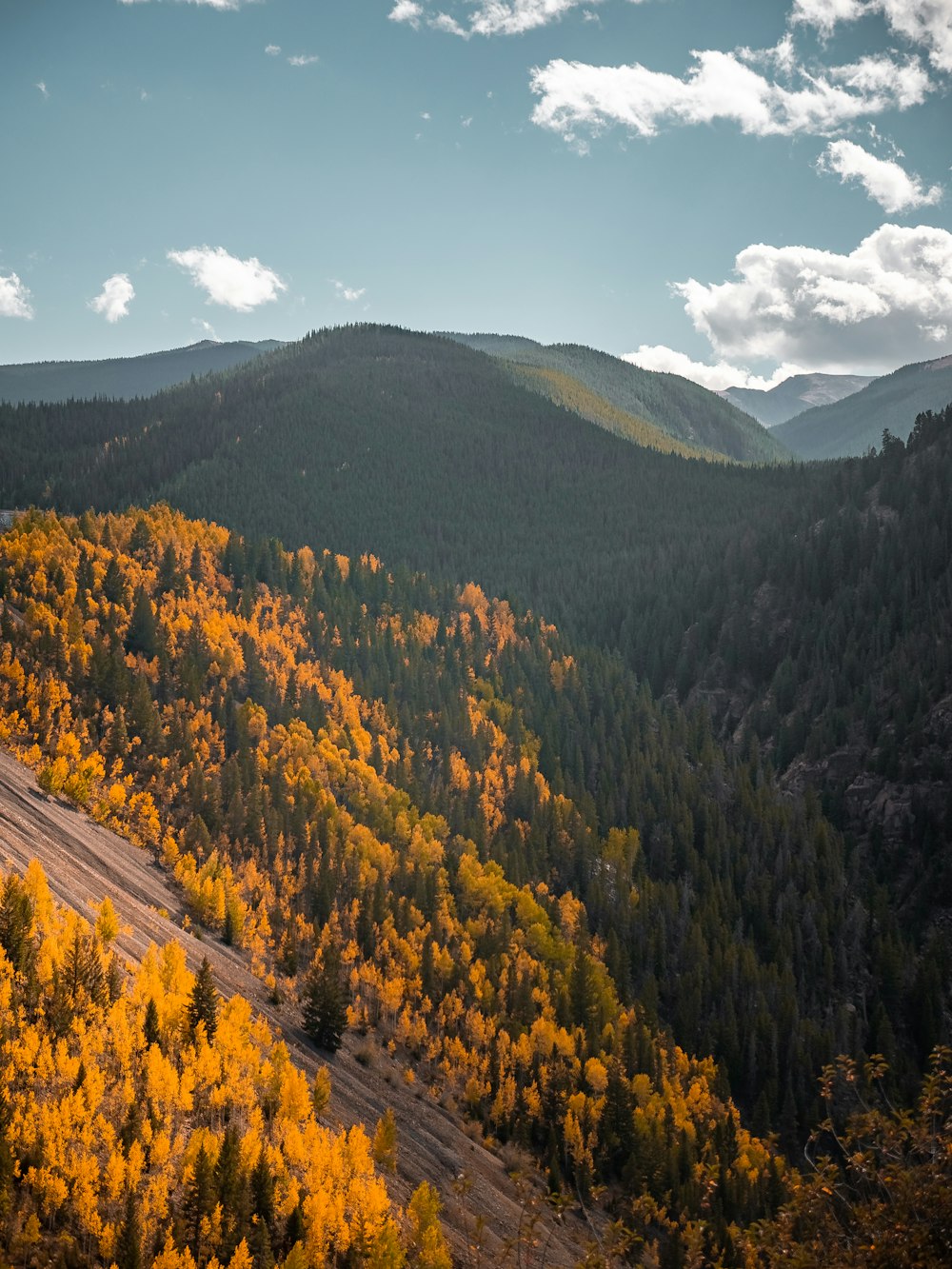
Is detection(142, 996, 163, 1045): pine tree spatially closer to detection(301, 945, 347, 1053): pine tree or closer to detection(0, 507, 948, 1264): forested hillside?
detection(301, 945, 347, 1053): pine tree

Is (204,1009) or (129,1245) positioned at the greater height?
(204,1009)

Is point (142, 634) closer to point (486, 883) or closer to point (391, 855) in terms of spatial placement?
point (391, 855)

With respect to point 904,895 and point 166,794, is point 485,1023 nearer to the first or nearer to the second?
point 166,794

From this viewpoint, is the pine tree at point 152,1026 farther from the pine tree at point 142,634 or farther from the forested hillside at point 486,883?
the pine tree at point 142,634

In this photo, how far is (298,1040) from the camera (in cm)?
7550

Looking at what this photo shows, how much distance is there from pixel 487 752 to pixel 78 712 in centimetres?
8853

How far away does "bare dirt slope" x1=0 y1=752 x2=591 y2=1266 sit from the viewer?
64000mm

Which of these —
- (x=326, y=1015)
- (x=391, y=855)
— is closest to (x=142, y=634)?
(x=391, y=855)

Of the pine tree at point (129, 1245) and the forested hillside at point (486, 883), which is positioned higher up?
the pine tree at point (129, 1245)

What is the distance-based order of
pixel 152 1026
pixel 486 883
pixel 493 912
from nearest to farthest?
1. pixel 152 1026
2. pixel 493 912
3. pixel 486 883

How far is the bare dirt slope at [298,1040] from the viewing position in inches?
2520

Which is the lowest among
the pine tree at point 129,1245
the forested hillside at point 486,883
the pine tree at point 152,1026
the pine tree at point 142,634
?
the forested hillside at point 486,883

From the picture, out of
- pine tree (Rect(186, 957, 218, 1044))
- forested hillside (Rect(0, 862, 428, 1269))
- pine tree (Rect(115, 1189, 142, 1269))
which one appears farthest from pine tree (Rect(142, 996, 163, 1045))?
pine tree (Rect(115, 1189, 142, 1269))

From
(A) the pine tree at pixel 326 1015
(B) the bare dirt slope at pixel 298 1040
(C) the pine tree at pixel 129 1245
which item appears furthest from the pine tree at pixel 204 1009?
(A) the pine tree at pixel 326 1015
